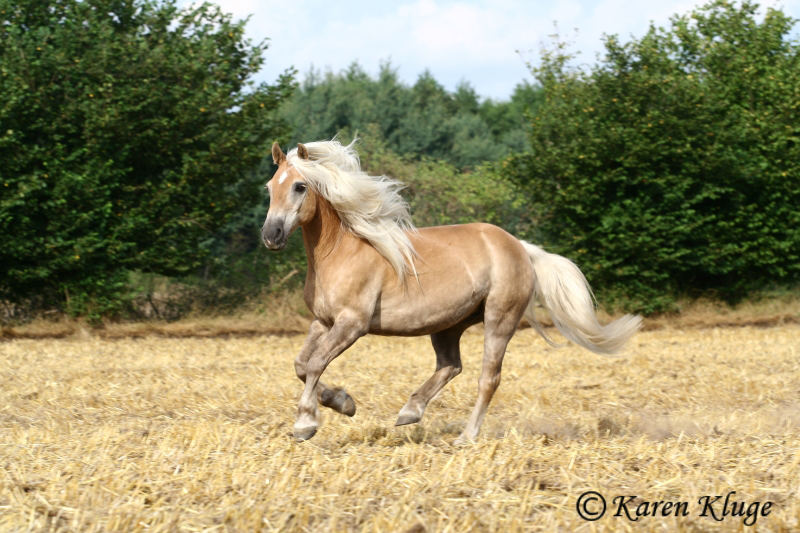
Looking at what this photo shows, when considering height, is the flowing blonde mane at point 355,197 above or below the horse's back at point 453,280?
above

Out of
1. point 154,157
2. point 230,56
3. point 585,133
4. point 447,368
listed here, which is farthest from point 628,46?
point 447,368

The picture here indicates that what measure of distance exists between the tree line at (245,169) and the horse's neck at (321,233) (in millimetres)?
10461

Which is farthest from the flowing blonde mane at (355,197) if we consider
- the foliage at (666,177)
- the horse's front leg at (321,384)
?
the foliage at (666,177)

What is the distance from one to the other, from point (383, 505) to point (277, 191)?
110 inches

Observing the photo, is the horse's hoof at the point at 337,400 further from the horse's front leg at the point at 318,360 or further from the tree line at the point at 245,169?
the tree line at the point at 245,169

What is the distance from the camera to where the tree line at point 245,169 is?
16.3m

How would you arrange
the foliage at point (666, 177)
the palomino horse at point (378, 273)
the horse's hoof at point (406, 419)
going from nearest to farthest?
1. the palomino horse at point (378, 273)
2. the horse's hoof at point (406, 419)
3. the foliage at point (666, 177)

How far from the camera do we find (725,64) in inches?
851

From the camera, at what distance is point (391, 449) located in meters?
6.08

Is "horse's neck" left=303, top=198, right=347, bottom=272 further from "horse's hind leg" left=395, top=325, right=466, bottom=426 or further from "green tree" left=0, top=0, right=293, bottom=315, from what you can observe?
"green tree" left=0, top=0, right=293, bottom=315

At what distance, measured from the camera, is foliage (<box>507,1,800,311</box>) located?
60.8 feet

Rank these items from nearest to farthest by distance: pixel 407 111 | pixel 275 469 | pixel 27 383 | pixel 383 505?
pixel 383 505 < pixel 275 469 < pixel 27 383 < pixel 407 111

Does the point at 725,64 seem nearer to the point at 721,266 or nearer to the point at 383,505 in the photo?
the point at 721,266

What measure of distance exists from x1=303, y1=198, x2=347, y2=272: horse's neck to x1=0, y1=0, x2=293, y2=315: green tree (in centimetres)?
1054
